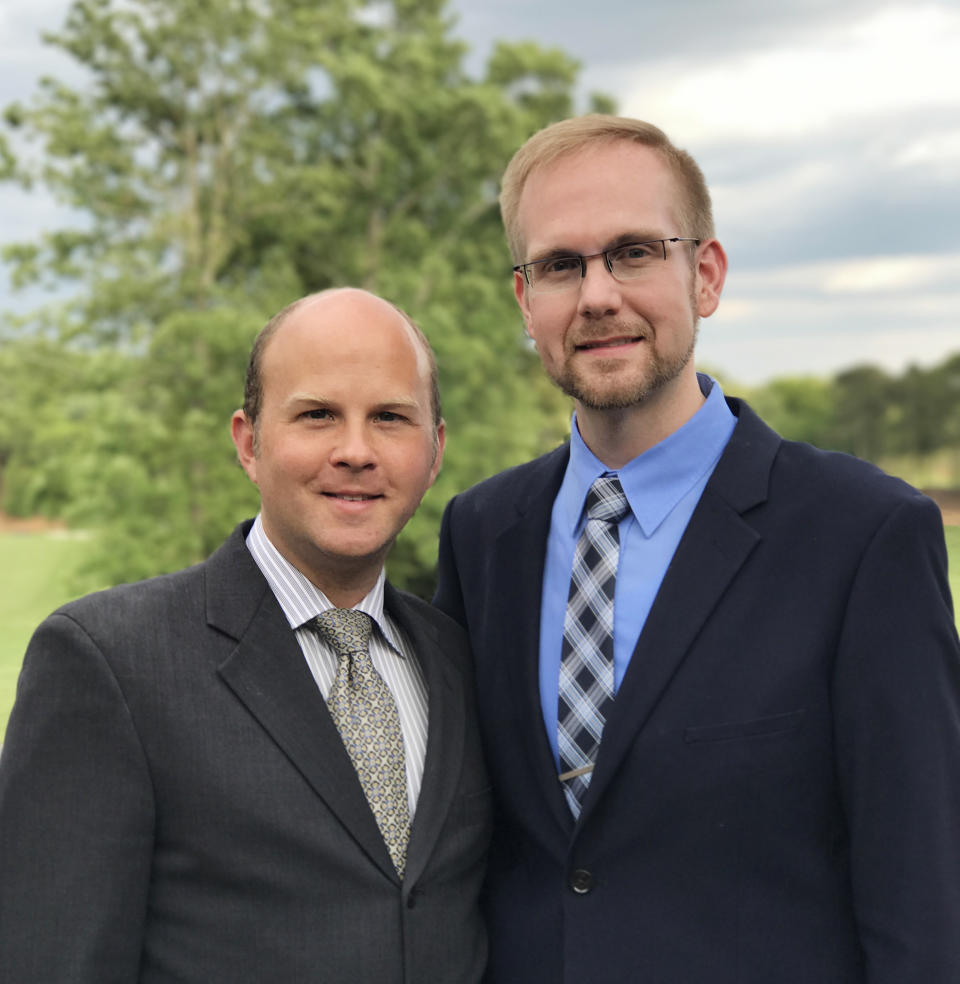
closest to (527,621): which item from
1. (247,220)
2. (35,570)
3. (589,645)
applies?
(589,645)

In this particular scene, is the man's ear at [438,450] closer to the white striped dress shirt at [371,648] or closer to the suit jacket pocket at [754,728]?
the white striped dress shirt at [371,648]

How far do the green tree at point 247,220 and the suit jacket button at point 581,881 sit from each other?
42.6ft

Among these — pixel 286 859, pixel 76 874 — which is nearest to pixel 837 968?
pixel 286 859

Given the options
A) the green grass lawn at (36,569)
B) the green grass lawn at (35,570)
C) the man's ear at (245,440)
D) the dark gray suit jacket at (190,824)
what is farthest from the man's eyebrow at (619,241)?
the green grass lawn at (36,569)

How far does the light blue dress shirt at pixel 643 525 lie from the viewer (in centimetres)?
216

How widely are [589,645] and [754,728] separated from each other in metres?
0.34

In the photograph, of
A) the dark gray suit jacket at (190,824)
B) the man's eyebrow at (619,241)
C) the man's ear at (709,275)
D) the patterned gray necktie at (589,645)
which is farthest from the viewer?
the man's ear at (709,275)

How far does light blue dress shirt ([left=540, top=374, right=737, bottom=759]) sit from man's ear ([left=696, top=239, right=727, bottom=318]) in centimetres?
22

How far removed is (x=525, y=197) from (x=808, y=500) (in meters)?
0.82

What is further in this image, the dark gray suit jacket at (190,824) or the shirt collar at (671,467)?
the shirt collar at (671,467)

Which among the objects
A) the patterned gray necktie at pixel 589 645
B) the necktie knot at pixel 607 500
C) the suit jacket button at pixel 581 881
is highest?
the necktie knot at pixel 607 500

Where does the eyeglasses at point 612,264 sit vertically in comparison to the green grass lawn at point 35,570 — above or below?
below

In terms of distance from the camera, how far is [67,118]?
17281 mm

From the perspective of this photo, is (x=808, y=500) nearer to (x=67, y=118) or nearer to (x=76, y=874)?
(x=76, y=874)
